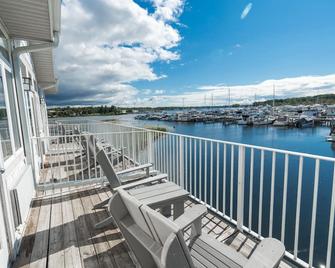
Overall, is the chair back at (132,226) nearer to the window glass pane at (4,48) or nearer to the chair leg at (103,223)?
the chair leg at (103,223)

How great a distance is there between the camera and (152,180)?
2.89m

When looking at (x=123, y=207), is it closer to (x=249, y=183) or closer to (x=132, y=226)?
(x=132, y=226)

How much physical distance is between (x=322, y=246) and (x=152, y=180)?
21.9ft

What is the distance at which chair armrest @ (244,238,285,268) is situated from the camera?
1.11 metres

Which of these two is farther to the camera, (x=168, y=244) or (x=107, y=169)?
(x=107, y=169)

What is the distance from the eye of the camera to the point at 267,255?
3.82 ft

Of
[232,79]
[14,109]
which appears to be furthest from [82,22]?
[232,79]

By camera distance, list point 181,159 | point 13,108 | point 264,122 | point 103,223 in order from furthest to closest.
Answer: point 264,122
point 181,159
point 13,108
point 103,223

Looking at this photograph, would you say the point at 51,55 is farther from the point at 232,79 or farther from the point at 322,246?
the point at 232,79

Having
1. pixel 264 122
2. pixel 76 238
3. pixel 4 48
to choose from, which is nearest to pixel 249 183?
pixel 76 238

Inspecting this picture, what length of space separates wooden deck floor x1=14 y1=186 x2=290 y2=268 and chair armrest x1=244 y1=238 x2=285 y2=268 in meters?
1.10

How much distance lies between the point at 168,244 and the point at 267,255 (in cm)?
69

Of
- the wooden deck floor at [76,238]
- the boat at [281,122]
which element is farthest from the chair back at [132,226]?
the boat at [281,122]

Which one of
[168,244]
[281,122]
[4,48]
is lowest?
[281,122]
